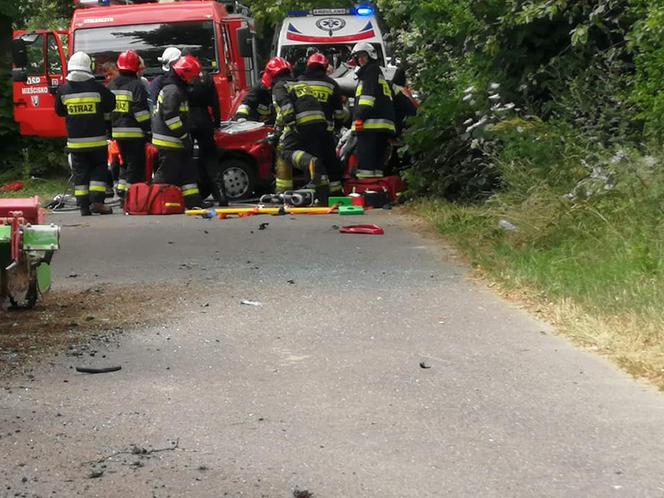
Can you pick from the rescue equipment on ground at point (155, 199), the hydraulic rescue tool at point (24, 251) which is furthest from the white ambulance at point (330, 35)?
the hydraulic rescue tool at point (24, 251)

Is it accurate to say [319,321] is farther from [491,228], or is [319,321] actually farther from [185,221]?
[185,221]

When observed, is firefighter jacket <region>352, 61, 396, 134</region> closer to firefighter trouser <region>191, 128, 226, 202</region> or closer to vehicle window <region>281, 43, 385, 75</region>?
firefighter trouser <region>191, 128, 226, 202</region>

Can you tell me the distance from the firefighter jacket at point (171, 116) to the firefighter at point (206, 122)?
1.10ft

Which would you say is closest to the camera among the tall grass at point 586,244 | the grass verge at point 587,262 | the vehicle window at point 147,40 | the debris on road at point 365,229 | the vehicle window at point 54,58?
the grass verge at point 587,262

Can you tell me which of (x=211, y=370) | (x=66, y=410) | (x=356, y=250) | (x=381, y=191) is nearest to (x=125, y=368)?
(x=211, y=370)

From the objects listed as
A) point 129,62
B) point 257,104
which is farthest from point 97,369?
point 257,104

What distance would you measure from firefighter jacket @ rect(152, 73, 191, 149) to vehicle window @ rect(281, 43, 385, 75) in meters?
6.22

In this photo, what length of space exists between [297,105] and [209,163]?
139 centimetres

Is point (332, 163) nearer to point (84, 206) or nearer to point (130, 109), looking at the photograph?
point (130, 109)

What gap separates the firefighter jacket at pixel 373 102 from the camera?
15953mm

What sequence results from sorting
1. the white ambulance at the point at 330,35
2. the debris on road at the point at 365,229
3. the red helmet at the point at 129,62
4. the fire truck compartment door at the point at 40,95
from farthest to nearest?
1. the white ambulance at the point at 330,35
2. the fire truck compartment door at the point at 40,95
3. the red helmet at the point at 129,62
4. the debris on road at the point at 365,229

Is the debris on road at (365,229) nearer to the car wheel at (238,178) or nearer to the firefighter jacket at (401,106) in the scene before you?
the firefighter jacket at (401,106)

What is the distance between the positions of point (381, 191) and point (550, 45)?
3.03m

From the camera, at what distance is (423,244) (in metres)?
12.5
